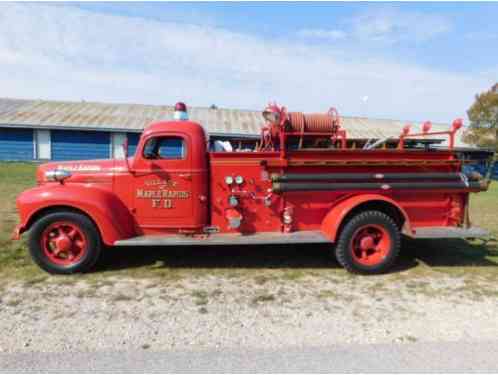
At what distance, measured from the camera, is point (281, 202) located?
4.63m

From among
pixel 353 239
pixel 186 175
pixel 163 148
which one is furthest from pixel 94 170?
pixel 353 239

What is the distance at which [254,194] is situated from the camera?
15.1ft

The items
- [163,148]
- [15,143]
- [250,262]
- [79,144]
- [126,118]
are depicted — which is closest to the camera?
[163,148]

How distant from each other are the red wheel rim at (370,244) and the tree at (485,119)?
20.3 metres

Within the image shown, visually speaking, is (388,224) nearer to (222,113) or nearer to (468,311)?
(468,311)

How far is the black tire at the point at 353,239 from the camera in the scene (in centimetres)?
448

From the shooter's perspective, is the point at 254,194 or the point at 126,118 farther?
the point at 126,118

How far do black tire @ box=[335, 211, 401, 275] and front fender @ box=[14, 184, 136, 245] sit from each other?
2.85 meters

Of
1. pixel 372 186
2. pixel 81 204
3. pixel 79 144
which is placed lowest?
pixel 81 204

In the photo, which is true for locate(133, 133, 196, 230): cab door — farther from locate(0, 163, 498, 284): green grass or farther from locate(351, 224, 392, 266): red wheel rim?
locate(351, 224, 392, 266): red wheel rim

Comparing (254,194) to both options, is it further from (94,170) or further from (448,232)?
(448,232)

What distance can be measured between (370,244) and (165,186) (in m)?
2.82

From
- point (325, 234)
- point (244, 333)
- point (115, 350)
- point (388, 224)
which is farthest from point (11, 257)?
point (388, 224)

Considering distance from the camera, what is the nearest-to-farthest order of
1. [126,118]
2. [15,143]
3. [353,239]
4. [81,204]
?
[81,204], [353,239], [15,143], [126,118]
